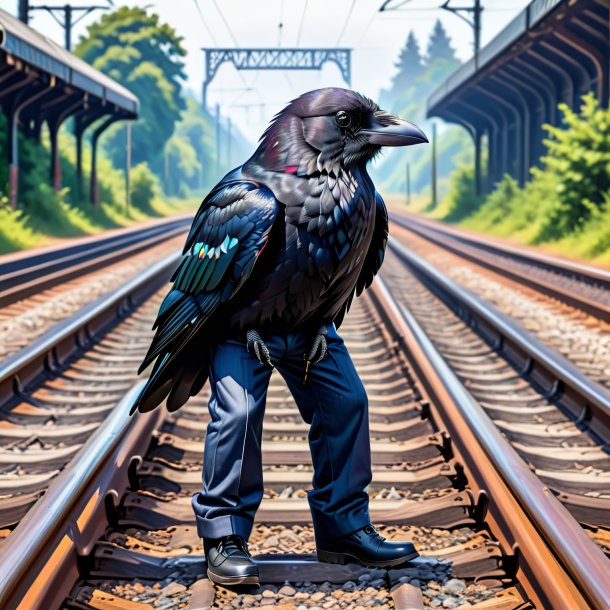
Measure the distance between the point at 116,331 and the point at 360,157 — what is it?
649 cm

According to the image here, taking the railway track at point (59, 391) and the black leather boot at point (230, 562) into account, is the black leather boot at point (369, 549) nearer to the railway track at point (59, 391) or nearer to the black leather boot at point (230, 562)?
the black leather boot at point (230, 562)

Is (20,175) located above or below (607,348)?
above

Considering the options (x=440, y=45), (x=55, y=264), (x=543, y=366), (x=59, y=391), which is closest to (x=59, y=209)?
(x=55, y=264)

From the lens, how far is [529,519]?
10.4 feet

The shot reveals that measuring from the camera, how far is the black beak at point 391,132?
2.56 meters

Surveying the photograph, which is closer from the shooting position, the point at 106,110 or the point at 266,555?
the point at 266,555

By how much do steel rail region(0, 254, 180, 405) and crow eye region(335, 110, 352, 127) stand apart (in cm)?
374

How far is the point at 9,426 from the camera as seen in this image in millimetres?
5121

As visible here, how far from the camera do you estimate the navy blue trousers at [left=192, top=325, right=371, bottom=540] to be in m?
2.79

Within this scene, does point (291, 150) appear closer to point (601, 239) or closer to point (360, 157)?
Result: point (360, 157)

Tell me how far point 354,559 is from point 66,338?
4.83 meters

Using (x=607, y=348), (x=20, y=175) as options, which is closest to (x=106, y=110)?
(x=20, y=175)

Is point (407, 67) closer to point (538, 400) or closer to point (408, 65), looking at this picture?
point (408, 65)

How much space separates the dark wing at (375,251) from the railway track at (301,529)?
92cm
